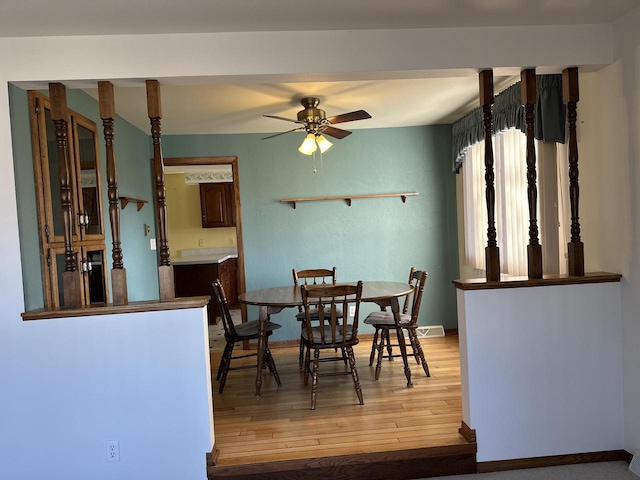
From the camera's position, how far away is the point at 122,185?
12.7ft

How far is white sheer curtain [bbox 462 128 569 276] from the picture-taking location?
316cm

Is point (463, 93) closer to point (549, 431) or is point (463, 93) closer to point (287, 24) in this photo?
point (287, 24)

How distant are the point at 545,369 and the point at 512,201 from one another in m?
1.63

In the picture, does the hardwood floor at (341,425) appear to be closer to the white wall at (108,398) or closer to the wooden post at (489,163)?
the white wall at (108,398)

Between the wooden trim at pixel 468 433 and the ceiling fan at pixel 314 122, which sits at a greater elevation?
the ceiling fan at pixel 314 122

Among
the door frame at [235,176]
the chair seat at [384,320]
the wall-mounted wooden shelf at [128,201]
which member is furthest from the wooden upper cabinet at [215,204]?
the chair seat at [384,320]

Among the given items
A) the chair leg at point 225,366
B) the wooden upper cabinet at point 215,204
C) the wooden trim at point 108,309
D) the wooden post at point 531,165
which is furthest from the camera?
the wooden upper cabinet at point 215,204

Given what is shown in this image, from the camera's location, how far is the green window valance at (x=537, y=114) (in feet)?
9.76

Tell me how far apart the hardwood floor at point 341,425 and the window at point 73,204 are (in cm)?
130

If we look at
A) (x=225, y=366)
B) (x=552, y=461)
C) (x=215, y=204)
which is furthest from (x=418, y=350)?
(x=215, y=204)

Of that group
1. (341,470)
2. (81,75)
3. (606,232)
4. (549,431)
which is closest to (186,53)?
(81,75)

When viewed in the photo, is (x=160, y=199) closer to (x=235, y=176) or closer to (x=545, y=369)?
(x=545, y=369)

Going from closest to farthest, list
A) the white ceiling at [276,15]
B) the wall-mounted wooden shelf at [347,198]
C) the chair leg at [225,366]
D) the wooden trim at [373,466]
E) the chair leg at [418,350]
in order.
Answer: the white ceiling at [276,15]
the wooden trim at [373,466]
the chair leg at [225,366]
the chair leg at [418,350]
the wall-mounted wooden shelf at [347,198]

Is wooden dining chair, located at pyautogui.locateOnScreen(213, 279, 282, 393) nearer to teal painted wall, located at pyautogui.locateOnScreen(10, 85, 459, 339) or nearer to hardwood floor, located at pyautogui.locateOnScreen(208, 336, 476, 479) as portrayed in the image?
hardwood floor, located at pyautogui.locateOnScreen(208, 336, 476, 479)
